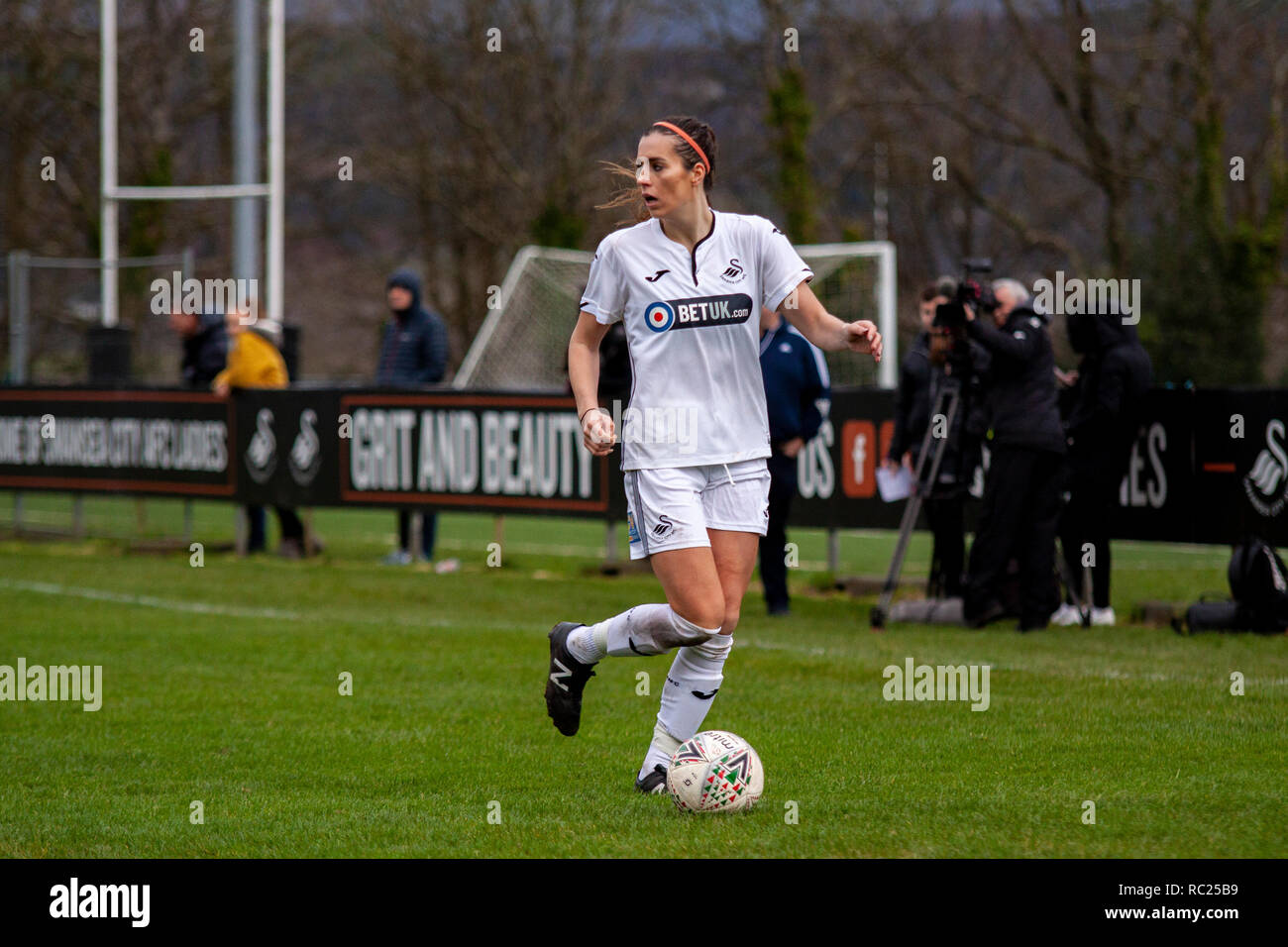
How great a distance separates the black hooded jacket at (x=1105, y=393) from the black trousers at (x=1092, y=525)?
9 centimetres

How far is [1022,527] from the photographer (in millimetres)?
11578

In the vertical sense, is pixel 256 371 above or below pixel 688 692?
above

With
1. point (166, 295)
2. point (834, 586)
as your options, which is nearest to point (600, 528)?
point (166, 295)

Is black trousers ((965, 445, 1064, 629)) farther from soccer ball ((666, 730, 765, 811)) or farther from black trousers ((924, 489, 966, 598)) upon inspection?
soccer ball ((666, 730, 765, 811))

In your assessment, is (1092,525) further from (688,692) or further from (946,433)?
(688,692)

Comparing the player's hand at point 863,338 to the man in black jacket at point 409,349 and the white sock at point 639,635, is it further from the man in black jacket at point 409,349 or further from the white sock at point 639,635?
the man in black jacket at point 409,349

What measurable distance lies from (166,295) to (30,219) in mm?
19138

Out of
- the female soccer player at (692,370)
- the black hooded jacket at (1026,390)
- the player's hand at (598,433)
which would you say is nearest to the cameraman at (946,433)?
the black hooded jacket at (1026,390)

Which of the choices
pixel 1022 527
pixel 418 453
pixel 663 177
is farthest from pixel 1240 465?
pixel 418 453

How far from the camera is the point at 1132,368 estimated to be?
38.4 ft

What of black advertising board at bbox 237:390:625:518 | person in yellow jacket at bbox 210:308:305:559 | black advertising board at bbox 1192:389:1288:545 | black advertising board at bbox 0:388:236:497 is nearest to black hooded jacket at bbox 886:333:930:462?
black advertising board at bbox 1192:389:1288:545

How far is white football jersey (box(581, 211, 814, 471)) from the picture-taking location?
6172mm

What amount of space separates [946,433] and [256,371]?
26.9 feet

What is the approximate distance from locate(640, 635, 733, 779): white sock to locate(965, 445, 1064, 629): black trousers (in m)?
5.38
